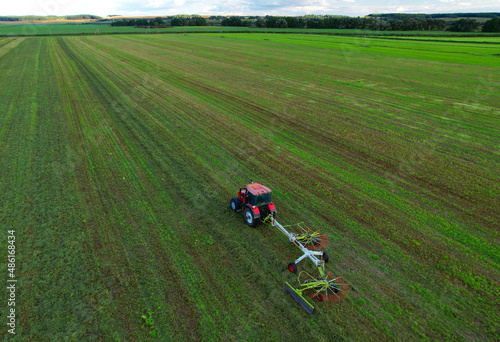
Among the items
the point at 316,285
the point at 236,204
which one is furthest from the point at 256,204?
the point at 316,285

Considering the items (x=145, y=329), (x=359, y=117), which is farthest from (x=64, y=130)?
(x=359, y=117)

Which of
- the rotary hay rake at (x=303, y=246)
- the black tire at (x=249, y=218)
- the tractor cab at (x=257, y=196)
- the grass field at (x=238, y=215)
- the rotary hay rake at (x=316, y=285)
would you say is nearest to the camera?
the grass field at (x=238, y=215)

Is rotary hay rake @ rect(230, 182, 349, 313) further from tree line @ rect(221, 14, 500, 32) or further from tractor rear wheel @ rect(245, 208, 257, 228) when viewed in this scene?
tree line @ rect(221, 14, 500, 32)

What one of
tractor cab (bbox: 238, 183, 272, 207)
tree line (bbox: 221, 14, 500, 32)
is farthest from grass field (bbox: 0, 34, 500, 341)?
tree line (bbox: 221, 14, 500, 32)

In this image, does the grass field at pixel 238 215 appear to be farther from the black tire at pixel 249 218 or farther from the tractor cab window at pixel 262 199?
the tractor cab window at pixel 262 199

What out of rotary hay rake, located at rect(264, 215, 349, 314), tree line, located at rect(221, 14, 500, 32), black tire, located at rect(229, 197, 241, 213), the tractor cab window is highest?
tree line, located at rect(221, 14, 500, 32)

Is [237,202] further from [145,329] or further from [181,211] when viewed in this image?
[145,329]

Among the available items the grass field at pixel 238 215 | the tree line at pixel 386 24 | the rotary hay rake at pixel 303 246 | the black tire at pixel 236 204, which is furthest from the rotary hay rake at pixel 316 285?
the tree line at pixel 386 24
